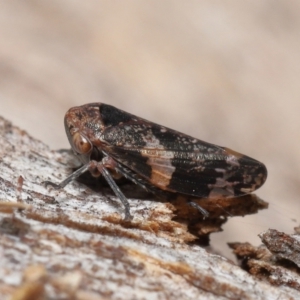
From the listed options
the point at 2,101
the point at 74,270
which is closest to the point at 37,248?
the point at 74,270

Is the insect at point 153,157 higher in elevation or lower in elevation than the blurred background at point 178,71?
lower

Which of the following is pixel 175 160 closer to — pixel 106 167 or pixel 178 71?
pixel 106 167

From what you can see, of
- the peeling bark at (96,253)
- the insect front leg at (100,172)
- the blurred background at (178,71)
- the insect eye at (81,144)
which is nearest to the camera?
the peeling bark at (96,253)

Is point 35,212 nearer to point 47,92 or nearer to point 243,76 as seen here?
point 47,92

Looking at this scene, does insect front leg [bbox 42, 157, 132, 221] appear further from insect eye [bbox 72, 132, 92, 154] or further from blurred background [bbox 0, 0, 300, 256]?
blurred background [bbox 0, 0, 300, 256]

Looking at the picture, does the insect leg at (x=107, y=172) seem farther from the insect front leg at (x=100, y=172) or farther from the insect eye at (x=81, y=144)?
the insect eye at (x=81, y=144)

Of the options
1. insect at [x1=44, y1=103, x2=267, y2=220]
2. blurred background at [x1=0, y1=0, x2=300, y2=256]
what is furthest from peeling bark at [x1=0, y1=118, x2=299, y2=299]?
blurred background at [x1=0, y1=0, x2=300, y2=256]

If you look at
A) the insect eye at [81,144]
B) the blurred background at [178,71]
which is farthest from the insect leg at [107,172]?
the blurred background at [178,71]
